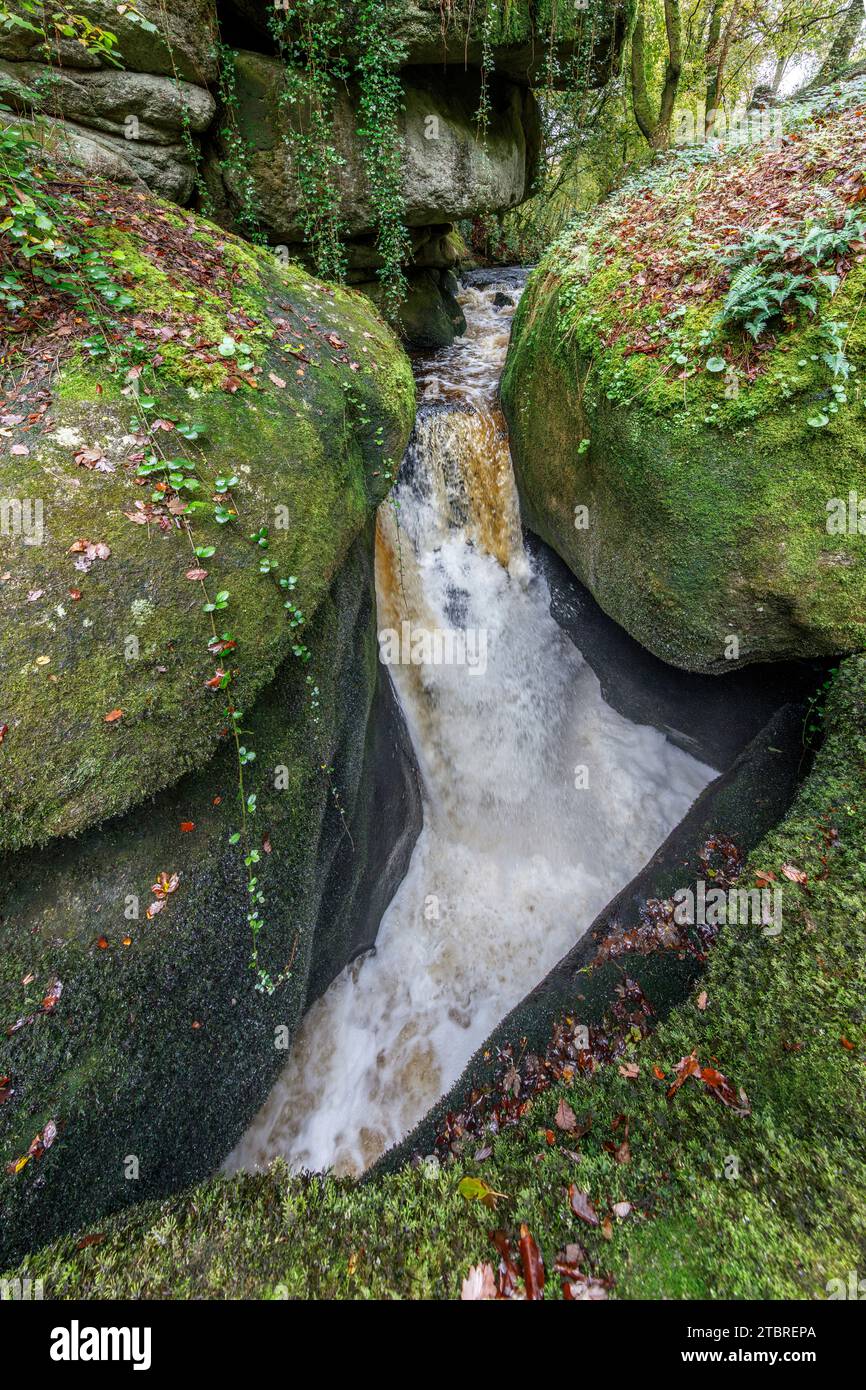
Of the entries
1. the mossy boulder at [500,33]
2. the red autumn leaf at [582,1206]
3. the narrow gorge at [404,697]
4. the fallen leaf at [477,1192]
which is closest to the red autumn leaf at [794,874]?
the narrow gorge at [404,697]

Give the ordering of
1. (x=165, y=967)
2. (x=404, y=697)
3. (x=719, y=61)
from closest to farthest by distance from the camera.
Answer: (x=165, y=967) → (x=404, y=697) → (x=719, y=61)

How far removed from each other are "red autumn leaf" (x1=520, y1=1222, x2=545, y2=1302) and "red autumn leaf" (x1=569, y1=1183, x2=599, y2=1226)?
0.61 feet

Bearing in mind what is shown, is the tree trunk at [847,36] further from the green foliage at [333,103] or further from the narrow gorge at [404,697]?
the green foliage at [333,103]

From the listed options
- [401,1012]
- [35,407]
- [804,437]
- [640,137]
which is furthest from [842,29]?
[401,1012]

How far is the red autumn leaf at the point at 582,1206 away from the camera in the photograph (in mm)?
1821

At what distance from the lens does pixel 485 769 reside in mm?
5918

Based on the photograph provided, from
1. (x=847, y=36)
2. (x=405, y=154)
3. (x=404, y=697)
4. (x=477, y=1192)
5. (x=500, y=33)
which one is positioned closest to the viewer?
(x=477, y=1192)

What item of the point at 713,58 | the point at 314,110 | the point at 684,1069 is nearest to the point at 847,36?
the point at 713,58

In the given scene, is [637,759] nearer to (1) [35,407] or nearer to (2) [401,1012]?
(2) [401,1012]

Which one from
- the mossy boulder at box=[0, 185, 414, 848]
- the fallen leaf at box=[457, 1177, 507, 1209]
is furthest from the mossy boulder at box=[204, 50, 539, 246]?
the fallen leaf at box=[457, 1177, 507, 1209]

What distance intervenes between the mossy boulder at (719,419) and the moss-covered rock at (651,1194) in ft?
6.61

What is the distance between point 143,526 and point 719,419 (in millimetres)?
3691

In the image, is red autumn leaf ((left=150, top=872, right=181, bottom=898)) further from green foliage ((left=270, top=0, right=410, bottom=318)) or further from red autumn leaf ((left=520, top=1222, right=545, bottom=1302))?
green foliage ((left=270, top=0, right=410, bottom=318))

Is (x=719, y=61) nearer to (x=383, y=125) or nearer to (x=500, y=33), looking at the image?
(x=500, y=33)
